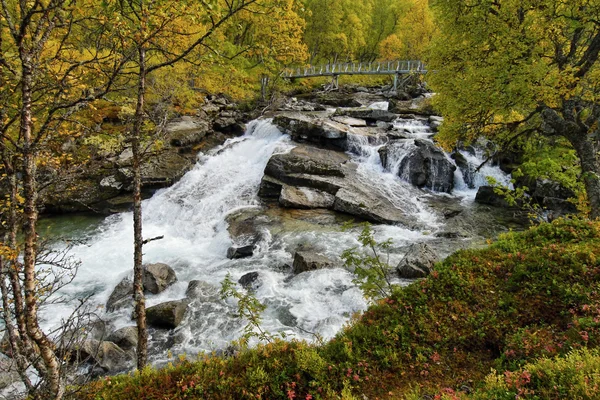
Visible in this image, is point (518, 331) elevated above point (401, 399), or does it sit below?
above

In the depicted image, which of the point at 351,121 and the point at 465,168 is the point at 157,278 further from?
the point at 351,121

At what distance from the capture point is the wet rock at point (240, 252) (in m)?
13.8

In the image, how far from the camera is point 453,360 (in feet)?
15.5

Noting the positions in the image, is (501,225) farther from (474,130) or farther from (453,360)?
(453,360)

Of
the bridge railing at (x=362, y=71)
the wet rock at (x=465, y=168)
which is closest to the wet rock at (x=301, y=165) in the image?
the wet rock at (x=465, y=168)

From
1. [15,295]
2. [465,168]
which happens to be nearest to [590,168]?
[465,168]

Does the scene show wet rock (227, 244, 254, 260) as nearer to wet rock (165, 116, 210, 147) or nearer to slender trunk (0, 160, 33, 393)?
slender trunk (0, 160, 33, 393)

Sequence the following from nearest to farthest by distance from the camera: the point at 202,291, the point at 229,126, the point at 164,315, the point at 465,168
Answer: the point at 164,315 → the point at 202,291 → the point at 465,168 → the point at 229,126

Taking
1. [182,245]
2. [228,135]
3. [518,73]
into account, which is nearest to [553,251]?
[518,73]

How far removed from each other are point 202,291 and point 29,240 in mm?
8147

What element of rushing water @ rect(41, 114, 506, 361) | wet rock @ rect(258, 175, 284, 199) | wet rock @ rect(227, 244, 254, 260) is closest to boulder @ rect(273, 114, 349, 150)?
rushing water @ rect(41, 114, 506, 361)

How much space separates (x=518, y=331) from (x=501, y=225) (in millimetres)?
12637

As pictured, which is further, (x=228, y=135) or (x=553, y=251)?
(x=228, y=135)

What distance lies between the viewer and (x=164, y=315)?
9.80m
